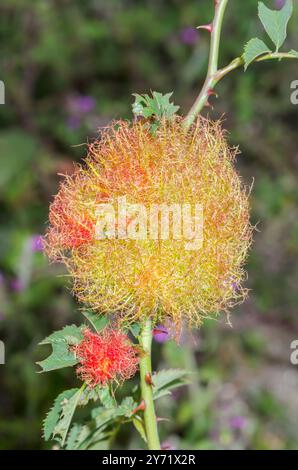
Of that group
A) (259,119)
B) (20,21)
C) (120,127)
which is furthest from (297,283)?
(120,127)

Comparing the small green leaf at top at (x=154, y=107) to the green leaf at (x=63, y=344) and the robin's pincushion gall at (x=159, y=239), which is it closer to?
the robin's pincushion gall at (x=159, y=239)

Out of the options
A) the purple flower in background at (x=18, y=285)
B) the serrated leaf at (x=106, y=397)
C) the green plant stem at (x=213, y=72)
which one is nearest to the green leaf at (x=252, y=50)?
the green plant stem at (x=213, y=72)

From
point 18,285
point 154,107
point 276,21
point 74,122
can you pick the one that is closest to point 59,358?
point 154,107

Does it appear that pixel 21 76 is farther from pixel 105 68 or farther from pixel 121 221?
pixel 121 221

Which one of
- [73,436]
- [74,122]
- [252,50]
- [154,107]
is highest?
[74,122]

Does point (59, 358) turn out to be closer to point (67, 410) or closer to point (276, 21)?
point (67, 410)

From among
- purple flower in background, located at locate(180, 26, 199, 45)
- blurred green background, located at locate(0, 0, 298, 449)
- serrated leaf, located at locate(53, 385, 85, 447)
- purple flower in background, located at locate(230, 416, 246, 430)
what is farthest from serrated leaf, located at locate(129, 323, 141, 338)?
purple flower in background, located at locate(180, 26, 199, 45)

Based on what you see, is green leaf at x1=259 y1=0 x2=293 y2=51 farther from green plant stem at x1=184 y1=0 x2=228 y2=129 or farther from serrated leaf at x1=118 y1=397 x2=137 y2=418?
serrated leaf at x1=118 y1=397 x2=137 y2=418
